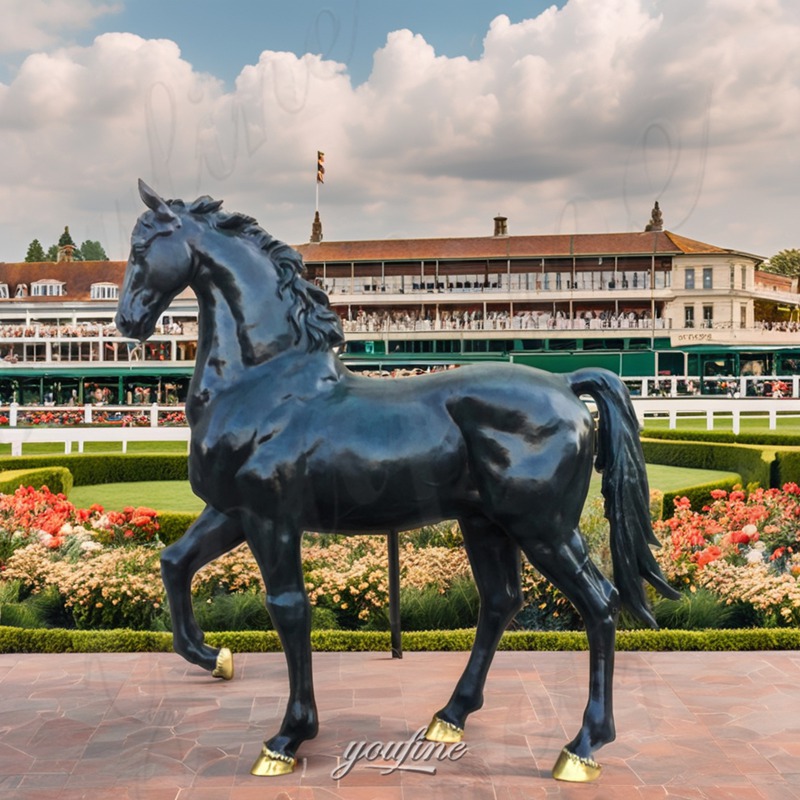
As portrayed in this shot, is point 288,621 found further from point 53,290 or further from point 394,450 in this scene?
point 53,290

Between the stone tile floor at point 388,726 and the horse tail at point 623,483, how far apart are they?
0.68 metres

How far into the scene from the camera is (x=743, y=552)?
762 cm

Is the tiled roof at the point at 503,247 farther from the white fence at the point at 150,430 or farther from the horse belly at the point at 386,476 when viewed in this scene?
the horse belly at the point at 386,476

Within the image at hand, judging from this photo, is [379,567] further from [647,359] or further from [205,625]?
[647,359]

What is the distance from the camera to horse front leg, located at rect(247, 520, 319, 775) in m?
3.76

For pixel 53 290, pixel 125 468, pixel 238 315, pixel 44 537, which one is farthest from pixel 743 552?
pixel 53 290

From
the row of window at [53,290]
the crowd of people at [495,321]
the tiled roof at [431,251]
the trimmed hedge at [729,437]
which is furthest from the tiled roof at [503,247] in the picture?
the trimmed hedge at [729,437]

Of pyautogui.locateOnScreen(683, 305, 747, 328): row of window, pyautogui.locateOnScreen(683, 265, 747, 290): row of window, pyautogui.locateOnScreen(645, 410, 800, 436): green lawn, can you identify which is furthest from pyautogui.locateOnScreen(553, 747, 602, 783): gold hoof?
pyautogui.locateOnScreen(683, 265, 747, 290): row of window

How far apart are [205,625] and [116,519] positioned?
217cm

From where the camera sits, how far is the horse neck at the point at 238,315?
3.90 metres

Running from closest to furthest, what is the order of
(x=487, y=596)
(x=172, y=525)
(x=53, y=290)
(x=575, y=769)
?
(x=575, y=769) < (x=487, y=596) < (x=172, y=525) < (x=53, y=290)

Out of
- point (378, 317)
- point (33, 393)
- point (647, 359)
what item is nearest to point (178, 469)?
point (33, 393)

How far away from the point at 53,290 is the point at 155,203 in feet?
A: 178

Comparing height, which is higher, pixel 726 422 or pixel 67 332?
pixel 67 332
